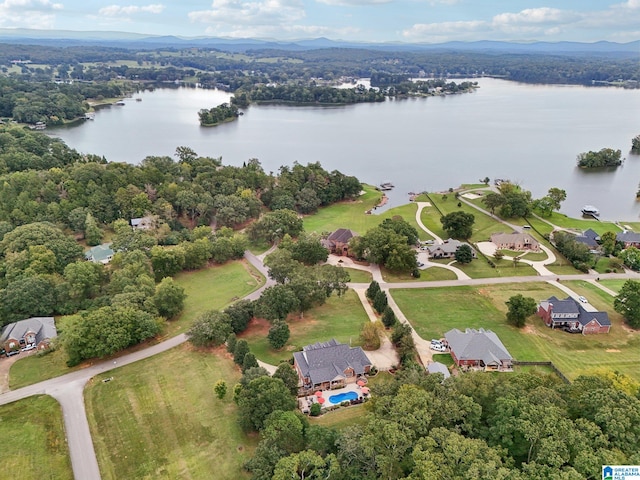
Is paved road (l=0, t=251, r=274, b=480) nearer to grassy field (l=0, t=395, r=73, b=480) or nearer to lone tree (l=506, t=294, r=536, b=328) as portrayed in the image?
grassy field (l=0, t=395, r=73, b=480)

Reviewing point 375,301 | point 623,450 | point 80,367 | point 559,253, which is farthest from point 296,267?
point 559,253

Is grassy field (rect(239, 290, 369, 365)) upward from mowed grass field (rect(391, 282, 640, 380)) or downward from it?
downward

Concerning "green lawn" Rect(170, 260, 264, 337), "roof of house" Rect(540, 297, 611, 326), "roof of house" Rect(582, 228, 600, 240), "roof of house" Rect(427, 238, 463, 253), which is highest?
"roof of house" Rect(582, 228, 600, 240)

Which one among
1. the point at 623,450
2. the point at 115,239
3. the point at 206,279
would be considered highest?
the point at 623,450

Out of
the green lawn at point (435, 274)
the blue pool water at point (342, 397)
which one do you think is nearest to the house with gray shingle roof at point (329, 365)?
the blue pool water at point (342, 397)

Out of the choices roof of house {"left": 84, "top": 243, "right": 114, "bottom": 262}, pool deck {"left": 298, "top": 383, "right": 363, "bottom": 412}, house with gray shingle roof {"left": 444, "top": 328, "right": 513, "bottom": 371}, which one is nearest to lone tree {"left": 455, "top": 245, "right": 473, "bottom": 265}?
house with gray shingle roof {"left": 444, "top": 328, "right": 513, "bottom": 371}

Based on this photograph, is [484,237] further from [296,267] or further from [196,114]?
[196,114]
